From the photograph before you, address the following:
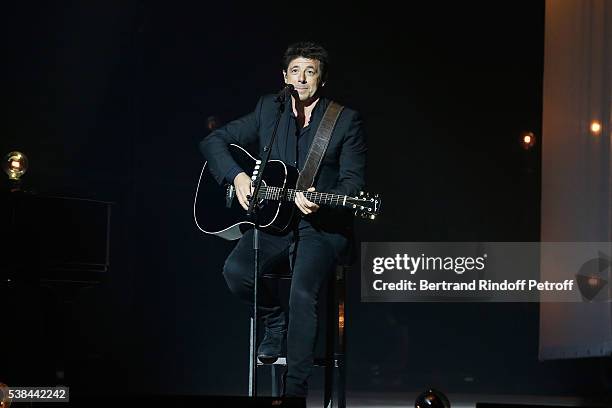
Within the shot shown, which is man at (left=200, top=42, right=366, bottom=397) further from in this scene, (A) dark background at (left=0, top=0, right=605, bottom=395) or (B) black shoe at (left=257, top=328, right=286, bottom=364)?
(A) dark background at (left=0, top=0, right=605, bottom=395)

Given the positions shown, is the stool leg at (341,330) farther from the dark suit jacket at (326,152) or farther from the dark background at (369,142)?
the dark background at (369,142)

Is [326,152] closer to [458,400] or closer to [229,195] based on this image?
[229,195]

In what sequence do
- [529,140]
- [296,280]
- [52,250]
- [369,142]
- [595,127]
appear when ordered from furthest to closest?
[369,142] → [529,140] → [595,127] → [52,250] → [296,280]

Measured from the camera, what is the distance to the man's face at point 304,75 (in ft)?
15.1

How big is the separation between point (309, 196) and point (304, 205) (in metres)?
0.05

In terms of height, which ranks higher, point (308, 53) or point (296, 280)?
point (308, 53)

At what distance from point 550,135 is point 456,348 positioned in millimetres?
1607

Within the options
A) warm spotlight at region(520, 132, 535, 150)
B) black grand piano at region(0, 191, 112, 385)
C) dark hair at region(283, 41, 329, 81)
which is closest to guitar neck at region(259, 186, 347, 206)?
dark hair at region(283, 41, 329, 81)

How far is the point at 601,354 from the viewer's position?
5566mm

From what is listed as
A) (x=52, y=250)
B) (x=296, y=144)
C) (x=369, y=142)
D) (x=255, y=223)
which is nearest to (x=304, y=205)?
(x=255, y=223)

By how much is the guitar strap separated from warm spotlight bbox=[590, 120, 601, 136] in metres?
1.77

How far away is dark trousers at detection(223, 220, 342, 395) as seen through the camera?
4.20 metres

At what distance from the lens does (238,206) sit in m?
4.57

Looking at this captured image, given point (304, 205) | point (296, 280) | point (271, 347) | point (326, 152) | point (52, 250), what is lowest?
point (271, 347)
